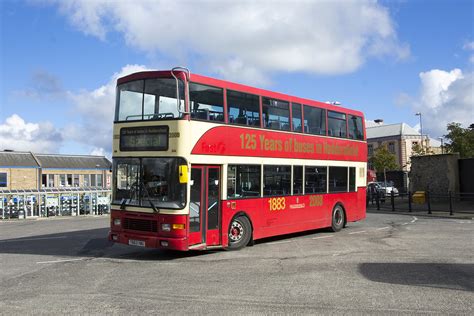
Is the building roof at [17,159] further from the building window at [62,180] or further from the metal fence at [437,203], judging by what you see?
the metal fence at [437,203]

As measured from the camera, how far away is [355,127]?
16.5 m

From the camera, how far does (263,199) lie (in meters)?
12.3

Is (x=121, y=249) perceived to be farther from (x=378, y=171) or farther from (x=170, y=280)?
(x=378, y=171)

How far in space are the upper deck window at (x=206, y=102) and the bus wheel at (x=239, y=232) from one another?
8.51 ft

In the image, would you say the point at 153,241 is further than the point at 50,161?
No

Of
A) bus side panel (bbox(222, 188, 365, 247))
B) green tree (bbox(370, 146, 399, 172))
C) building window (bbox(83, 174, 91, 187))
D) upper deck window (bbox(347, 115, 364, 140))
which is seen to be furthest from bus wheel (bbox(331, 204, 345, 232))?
building window (bbox(83, 174, 91, 187))

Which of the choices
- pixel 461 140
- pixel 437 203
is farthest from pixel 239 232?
pixel 461 140

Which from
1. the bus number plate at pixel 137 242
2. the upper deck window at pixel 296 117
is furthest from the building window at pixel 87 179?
the bus number plate at pixel 137 242

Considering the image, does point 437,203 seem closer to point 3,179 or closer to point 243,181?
point 243,181

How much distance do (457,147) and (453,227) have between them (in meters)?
32.6

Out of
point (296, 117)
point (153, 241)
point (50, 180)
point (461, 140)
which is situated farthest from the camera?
point (50, 180)

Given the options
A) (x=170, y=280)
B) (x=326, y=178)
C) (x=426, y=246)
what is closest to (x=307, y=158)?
(x=326, y=178)

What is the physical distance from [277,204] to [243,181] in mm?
1618

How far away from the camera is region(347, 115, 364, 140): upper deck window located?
16.2m
